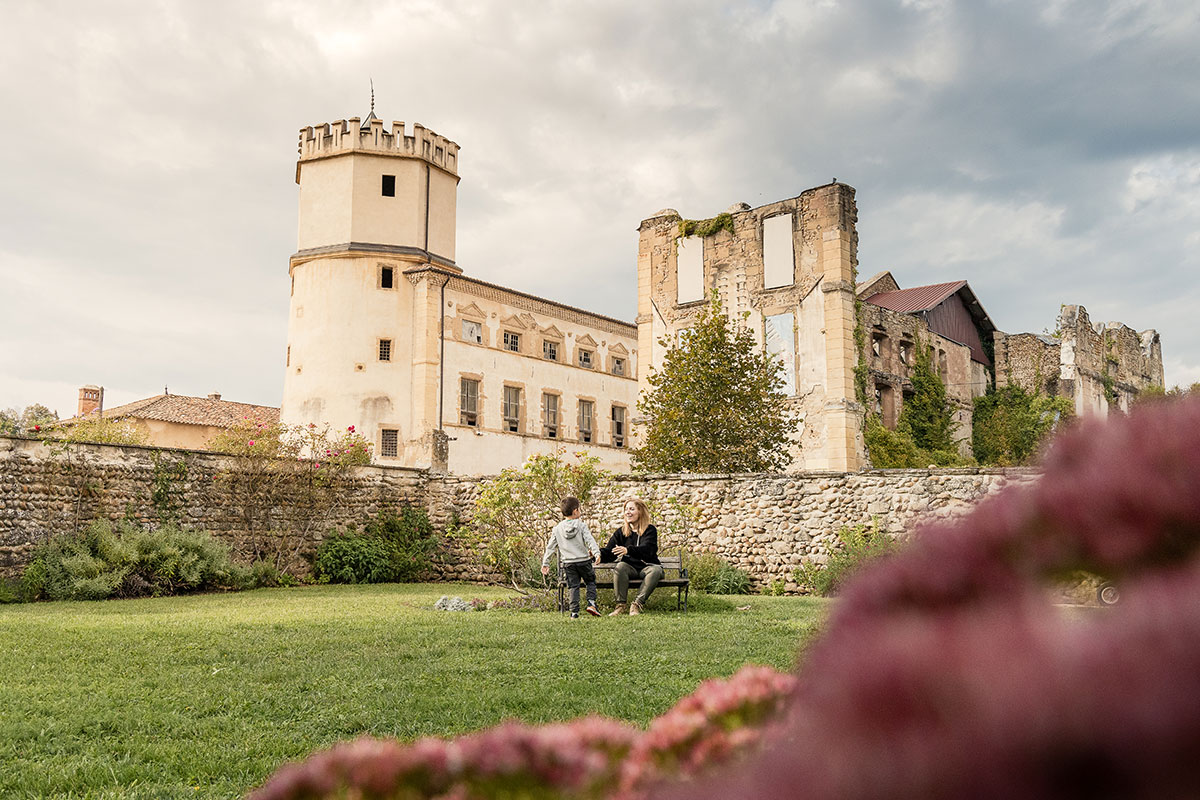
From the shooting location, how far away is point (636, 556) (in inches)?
448

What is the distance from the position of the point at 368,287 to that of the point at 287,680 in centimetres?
2834

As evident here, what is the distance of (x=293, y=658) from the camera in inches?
273

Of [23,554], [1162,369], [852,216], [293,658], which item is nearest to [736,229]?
[852,216]

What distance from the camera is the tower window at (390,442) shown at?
32.3 meters

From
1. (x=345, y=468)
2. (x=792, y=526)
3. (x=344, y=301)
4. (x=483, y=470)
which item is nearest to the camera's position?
(x=792, y=526)

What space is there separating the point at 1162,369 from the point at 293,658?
43.7m

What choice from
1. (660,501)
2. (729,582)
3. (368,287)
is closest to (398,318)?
(368,287)

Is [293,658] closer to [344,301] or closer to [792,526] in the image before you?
[792,526]

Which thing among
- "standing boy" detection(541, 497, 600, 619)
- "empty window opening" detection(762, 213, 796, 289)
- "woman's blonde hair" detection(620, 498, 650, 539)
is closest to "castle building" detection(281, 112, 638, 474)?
"empty window opening" detection(762, 213, 796, 289)

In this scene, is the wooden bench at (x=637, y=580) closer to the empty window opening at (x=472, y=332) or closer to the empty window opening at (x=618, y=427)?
the empty window opening at (x=472, y=332)

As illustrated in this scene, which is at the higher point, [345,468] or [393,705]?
[345,468]

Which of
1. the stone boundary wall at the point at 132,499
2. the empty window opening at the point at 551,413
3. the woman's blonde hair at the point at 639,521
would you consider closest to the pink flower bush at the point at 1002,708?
the woman's blonde hair at the point at 639,521

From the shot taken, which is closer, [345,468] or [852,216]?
[345,468]

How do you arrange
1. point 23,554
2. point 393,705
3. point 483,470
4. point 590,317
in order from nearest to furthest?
1. point 393,705
2. point 23,554
3. point 483,470
4. point 590,317
